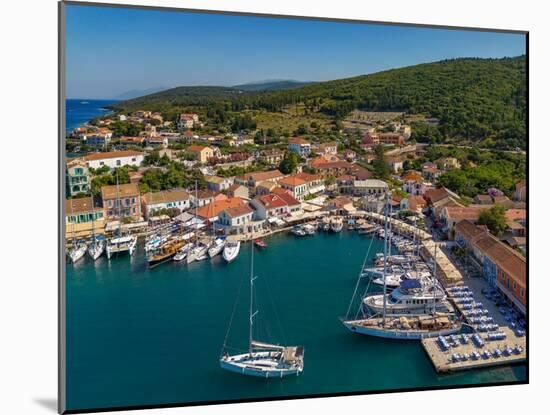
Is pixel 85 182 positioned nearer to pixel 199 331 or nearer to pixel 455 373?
pixel 199 331

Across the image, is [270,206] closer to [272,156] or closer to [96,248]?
[272,156]

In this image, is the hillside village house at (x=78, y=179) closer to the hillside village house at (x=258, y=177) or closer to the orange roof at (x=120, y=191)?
the orange roof at (x=120, y=191)

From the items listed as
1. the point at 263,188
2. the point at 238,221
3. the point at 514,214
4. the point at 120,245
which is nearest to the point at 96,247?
the point at 120,245

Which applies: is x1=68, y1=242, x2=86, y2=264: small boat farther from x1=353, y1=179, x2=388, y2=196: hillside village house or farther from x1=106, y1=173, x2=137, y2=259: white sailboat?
x1=353, y1=179, x2=388, y2=196: hillside village house


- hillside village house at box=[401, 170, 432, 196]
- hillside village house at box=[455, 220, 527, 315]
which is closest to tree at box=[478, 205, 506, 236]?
hillside village house at box=[455, 220, 527, 315]

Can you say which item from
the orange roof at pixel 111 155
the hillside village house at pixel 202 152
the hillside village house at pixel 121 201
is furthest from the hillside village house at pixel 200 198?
the orange roof at pixel 111 155

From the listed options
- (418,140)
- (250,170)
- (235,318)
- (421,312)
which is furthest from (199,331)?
(418,140)
